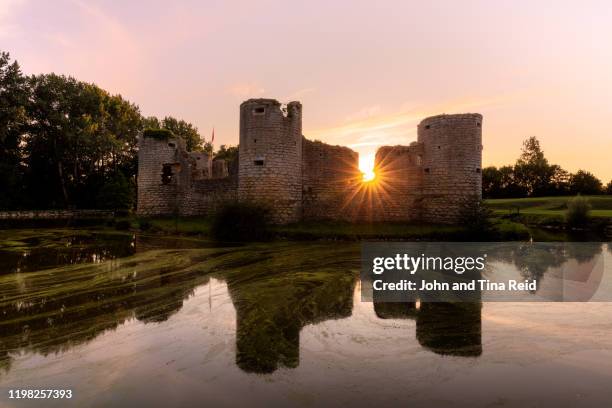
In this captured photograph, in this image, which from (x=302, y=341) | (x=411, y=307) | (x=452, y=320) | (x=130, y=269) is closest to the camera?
(x=302, y=341)

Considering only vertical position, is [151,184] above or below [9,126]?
below

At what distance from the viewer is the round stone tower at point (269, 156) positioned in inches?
656

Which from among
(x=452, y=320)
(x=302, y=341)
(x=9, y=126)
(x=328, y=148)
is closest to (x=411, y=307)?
(x=452, y=320)

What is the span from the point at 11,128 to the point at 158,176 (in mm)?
18031

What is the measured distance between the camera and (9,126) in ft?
97.8

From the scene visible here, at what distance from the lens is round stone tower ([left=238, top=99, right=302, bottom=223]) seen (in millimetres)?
16672

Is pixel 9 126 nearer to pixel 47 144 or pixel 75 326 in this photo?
pixel 47 144

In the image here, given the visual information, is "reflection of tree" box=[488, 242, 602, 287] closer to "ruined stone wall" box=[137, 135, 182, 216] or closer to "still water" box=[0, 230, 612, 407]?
"still water" box=[0, 230, 612, 407]

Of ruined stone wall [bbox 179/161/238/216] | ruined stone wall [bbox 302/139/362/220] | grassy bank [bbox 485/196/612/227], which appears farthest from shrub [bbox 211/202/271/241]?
grassy bank [bbox 485/196/612/227]

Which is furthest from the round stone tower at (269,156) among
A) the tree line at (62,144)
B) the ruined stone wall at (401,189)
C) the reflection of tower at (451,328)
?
the tree line at (62,144)

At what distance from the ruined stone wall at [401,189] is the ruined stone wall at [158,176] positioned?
13.4 meters

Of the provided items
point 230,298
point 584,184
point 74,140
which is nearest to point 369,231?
point 230,298

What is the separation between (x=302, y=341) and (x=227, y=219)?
10.4 meters

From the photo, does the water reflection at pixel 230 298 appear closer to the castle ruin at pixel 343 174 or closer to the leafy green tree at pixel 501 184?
the castle ruin at pixel 343 174
